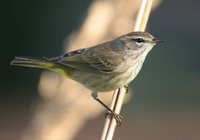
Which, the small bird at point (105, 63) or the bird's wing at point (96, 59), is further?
the bird's wing at point (96, 59)

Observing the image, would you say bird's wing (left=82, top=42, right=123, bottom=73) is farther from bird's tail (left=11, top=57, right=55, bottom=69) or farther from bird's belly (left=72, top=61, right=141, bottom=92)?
bird's tail (left=11, top=57, right=55, bottom=69)

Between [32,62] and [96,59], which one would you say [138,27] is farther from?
[96,59]

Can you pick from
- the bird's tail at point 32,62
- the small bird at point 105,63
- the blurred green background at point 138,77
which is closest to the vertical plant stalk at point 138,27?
the small bird at point 105,63

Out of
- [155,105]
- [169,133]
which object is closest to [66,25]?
[155,105]

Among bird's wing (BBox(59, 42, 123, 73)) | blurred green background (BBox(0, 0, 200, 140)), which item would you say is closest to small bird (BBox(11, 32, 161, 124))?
bird's wing (BBox(59, 42, 123, 73))

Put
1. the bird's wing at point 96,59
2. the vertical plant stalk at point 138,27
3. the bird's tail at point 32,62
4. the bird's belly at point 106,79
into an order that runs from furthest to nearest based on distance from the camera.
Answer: the bird's wing at point 96,59, the bird's belly at point 106,79, the bird's tail at point 32,62, the vertical plant stalk at point 138,27

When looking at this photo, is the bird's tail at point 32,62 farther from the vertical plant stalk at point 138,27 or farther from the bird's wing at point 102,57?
the vertical plant stalk at point 138,27

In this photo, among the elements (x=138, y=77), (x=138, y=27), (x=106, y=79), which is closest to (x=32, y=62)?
(x=106, y=79)
